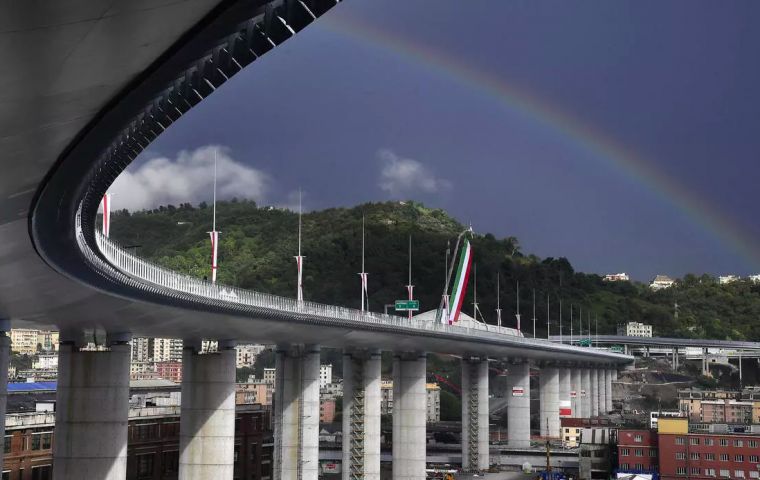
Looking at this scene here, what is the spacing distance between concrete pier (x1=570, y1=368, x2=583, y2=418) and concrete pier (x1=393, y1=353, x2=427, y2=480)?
85934 millimetres

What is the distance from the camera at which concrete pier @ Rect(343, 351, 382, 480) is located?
9588cm

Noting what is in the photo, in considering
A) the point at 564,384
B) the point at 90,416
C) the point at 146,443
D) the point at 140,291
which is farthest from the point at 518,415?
the point at 140,291

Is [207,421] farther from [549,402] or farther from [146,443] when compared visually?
[549,402]

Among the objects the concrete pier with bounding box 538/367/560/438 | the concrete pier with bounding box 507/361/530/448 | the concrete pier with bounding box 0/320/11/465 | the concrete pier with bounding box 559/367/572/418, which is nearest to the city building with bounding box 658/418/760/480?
the concrete pier with bounding box 507/361/530/448

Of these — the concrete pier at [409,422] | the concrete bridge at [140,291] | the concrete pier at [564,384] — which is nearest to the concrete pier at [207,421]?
the concrete bridge at [140,291]

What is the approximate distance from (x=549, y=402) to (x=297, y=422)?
302 ft

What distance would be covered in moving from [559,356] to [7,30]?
15356 centimetres

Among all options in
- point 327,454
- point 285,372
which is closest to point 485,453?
point 327,454

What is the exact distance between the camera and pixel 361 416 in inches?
3861

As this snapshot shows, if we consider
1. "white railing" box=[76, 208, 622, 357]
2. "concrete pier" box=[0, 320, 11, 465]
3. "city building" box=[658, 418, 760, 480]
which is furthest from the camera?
"city building" box=[658, 418, 760, 480]

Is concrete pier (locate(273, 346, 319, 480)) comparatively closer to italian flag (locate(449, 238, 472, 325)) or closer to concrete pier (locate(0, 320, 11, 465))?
concrete pier (locate(0, 320, 11, 465))

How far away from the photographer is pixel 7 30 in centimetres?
1396

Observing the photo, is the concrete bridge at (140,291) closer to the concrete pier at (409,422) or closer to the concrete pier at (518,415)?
the concrete pier at (409,422)

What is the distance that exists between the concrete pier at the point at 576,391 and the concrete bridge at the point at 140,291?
181 feet
